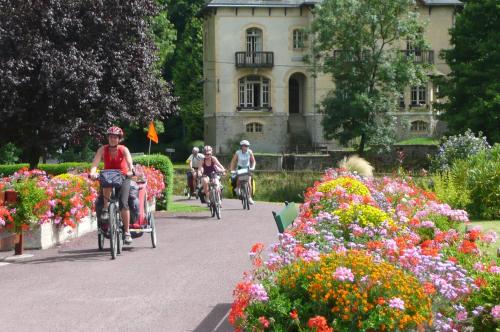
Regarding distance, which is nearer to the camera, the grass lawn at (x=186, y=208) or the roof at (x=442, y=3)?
the grass lawn at (x=186, y=208)

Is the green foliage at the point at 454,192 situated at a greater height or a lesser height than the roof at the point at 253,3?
lesser

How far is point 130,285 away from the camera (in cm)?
966

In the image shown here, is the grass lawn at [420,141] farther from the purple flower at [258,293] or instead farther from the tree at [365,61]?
the purple flower at [258,293]

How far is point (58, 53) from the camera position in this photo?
21.7 meters

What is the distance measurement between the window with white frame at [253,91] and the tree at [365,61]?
12574 mm

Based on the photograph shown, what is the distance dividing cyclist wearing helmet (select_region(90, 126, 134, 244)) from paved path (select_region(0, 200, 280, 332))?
0.61 metres

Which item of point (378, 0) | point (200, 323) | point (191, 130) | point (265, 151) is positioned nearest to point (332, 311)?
point (200, 323)

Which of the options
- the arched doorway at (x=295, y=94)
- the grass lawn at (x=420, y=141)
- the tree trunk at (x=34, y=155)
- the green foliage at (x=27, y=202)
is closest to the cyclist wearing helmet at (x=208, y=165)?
the tree trunk at (x=34, y=155)

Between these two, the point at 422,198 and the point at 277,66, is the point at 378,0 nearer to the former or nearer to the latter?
the point at 277,66

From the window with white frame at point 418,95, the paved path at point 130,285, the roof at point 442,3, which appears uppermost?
the roof at point 442,3

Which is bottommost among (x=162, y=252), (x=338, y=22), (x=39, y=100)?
(x=162, y=252)

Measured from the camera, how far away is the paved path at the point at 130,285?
305 inches

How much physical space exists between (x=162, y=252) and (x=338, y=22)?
36883 millimetres

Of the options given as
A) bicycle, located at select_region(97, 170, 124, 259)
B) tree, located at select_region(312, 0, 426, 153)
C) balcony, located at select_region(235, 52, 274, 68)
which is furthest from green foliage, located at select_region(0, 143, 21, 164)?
bicycle, located at select_region(97, 170, 124, 259)
